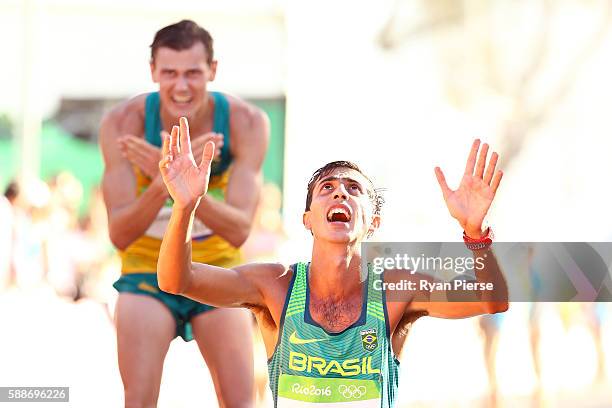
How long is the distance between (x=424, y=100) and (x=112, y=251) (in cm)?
136

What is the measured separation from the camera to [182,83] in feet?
13.2

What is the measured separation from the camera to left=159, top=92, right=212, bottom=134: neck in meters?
4.05

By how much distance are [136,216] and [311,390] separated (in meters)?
1.24

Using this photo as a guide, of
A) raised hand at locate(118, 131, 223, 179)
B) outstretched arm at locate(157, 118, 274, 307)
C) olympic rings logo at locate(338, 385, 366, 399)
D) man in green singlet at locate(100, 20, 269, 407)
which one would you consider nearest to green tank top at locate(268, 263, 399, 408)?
olympic rings logo at locate(338, 385, 366, 399)

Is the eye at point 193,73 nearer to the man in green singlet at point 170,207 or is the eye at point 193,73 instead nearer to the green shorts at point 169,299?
the man in green singlet at point 170,207

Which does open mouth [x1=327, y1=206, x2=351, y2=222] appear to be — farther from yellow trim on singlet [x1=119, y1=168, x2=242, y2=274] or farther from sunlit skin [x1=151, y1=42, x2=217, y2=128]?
sunlit skin [x1=151, y1=42, x2=217, y2=128]

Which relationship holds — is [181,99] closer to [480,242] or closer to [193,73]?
[193,73]

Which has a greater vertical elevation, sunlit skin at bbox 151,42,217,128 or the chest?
sunlit skin at bbox 151,42,217,128

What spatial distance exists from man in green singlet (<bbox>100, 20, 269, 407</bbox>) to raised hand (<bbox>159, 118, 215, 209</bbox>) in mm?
992

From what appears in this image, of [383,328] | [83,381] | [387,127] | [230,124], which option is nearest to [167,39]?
[230,124]

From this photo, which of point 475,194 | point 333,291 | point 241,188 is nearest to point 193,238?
point 241,188

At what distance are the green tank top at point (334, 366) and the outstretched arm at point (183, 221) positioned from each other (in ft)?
0.81

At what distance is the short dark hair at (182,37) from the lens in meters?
4.08

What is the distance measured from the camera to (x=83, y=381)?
420cm
